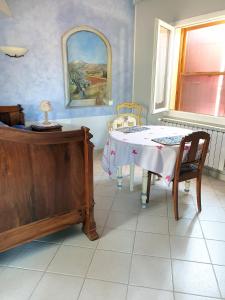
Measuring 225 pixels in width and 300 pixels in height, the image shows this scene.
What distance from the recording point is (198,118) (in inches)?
138

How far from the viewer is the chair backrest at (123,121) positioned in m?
3.38

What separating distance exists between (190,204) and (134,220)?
747 mm

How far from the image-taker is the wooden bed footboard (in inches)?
58.9

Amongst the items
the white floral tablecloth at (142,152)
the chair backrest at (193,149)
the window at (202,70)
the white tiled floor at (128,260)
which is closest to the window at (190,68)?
the window at (202,70)

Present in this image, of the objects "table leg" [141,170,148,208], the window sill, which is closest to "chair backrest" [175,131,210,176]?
"table leg" [141,170,148,208]

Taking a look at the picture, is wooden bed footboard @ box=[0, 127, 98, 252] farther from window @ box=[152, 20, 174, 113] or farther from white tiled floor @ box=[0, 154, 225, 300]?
window @ box=[152, 20, 174, 113]

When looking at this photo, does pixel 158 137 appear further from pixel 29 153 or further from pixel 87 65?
pixel 87 65

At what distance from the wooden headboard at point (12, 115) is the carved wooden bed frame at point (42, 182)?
208cm

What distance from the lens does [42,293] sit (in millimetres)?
1476

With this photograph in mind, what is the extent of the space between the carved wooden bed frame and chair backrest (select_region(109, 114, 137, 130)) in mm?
1621

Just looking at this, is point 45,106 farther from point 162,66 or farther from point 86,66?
point 162,66

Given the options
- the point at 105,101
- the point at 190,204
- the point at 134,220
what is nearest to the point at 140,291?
the point at 134,220

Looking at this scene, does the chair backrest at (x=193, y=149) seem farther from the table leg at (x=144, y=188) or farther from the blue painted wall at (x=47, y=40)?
the blue painted wall at (x=47, y=40)

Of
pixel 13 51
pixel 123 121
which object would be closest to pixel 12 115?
pixel 13 51
